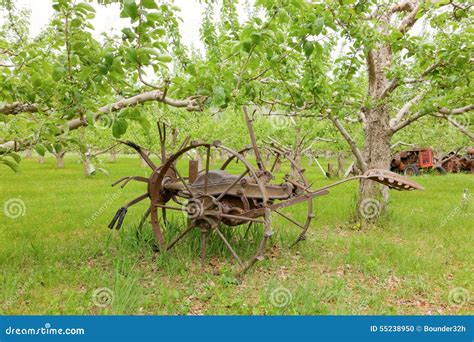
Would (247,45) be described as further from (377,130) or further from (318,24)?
(377,130)

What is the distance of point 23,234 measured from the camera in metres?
8.27

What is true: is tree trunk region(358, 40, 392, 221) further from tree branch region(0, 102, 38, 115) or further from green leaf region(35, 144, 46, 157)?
green leaf region(35, 144, 46, 157)

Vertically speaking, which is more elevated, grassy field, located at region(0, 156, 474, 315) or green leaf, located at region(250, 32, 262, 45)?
green leaf, located at region(250, 32, 262, 45)

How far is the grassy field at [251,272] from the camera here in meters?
4.89

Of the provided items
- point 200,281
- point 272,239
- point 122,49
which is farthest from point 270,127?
point 122,49

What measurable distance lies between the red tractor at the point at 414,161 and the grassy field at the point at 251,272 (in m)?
18.3

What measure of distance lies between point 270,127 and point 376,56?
14.7 metres

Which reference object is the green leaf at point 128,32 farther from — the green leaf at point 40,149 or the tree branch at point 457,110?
the tree branch at point 457,110

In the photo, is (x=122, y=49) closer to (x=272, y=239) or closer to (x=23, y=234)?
(x=272, y=239)

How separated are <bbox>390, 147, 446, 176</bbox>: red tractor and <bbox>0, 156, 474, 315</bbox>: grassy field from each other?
18.3 m

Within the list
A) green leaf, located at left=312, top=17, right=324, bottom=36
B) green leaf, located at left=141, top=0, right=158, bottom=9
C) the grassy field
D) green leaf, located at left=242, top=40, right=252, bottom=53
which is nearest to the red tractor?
the grassy field

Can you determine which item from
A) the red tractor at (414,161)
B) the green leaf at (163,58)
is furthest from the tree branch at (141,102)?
the red tractor at (414,161)

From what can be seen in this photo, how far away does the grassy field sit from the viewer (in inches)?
193

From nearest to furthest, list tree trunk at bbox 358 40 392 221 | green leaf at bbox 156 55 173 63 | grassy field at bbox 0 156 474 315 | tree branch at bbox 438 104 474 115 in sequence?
green leaf at bbox 156 55 173 63, grassy field at bbox 0 156 474 315, tree branch at bbox 438 104 474 115, tree trunk at bbox 358 40 392 221
